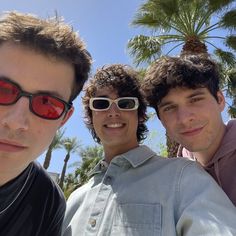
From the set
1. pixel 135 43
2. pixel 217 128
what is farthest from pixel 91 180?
pixel 135 43

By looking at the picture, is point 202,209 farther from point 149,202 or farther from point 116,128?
point 116,128

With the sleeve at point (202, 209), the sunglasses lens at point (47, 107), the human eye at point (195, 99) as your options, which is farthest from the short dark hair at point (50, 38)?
the sleeve at point (202, 209)

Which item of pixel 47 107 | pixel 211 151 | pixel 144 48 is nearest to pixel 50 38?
pixel 47 107

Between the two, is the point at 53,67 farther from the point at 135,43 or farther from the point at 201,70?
the point at 135,43

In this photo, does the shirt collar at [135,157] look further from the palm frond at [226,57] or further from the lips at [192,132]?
the palm frond at [226,57]

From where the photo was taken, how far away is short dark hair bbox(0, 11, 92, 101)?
2.01 metres

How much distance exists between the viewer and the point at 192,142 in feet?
8.19

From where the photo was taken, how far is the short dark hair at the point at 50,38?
79.2 inches

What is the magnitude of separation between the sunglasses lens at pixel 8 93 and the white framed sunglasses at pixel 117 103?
108 centimetres

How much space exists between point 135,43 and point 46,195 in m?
9.50

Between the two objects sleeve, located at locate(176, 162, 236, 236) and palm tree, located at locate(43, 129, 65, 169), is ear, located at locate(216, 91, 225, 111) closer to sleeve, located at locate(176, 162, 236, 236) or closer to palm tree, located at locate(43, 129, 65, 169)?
sleeve, located at locate(176, 162, 236, 236)

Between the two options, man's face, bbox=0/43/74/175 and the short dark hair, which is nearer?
man's face, bbox=0/43/74/175

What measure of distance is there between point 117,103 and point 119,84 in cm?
23

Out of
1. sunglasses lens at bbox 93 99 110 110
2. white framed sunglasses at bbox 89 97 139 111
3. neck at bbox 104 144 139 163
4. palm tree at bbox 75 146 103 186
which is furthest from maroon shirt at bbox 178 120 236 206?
palm tree at bbox 75 146 103 186
